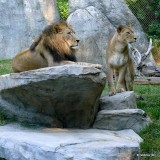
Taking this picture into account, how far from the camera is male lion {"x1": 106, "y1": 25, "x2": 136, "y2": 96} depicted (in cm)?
885

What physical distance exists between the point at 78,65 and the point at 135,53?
345 inches

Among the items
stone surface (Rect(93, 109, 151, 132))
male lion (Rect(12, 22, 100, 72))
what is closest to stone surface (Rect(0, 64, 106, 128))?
stone surface (Rect(93, 109, 151, 132))

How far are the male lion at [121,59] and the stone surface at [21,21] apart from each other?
8304 millimetres

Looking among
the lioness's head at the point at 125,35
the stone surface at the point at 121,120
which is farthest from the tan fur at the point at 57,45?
the lioness's head at the point at 125,35

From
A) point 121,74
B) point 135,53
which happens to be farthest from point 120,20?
point 121,74

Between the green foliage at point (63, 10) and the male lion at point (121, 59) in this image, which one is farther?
the green foliage at point (63, 10)

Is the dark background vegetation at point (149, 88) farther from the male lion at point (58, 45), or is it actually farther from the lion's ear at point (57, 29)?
the lion's ear at point (57, 29)

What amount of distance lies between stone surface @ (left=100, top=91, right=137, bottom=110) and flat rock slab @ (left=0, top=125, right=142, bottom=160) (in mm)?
837

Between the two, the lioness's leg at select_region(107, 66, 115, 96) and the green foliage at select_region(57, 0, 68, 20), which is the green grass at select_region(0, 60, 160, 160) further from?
the green foliage at select_region(57, 0, 68, 20)

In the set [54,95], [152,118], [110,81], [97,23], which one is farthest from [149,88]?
[54,95]

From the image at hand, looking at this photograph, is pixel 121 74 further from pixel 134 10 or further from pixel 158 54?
pixel 134 10

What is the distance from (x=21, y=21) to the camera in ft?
57.1

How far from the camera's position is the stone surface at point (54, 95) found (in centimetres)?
621

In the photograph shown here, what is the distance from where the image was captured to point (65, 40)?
696 centimetres
